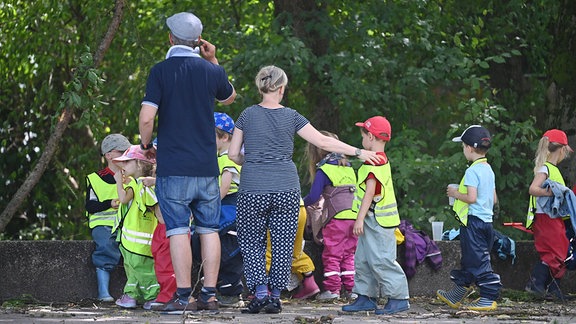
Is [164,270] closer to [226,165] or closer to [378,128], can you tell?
[226,165]

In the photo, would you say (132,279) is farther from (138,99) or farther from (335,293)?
(138,99)

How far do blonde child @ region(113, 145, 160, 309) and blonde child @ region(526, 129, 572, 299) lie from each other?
3.44m

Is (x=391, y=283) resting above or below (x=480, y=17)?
below

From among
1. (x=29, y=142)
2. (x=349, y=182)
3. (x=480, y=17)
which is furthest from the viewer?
(x=29, y=142)

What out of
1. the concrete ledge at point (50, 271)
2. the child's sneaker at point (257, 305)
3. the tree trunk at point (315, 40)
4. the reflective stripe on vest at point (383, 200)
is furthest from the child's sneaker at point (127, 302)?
the tree trunk at point (315, 40)

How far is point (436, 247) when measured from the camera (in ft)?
33.9

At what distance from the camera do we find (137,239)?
9070mm

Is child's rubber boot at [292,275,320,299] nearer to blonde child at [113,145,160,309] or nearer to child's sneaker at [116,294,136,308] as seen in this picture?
blonde child at [113,145,160,309]

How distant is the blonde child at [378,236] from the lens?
28.3ft

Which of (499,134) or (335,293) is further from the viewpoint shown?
(499,134)

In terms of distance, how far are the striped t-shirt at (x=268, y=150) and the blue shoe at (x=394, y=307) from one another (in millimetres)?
1125

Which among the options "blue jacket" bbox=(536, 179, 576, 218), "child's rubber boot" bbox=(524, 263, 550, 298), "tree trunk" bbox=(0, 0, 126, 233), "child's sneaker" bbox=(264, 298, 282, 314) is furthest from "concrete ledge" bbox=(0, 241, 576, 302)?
"blue jacket" bbox=(536, 179, 576, 218)

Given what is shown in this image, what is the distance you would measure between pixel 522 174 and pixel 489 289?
5.19 m

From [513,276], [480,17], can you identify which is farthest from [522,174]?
[513,276]
